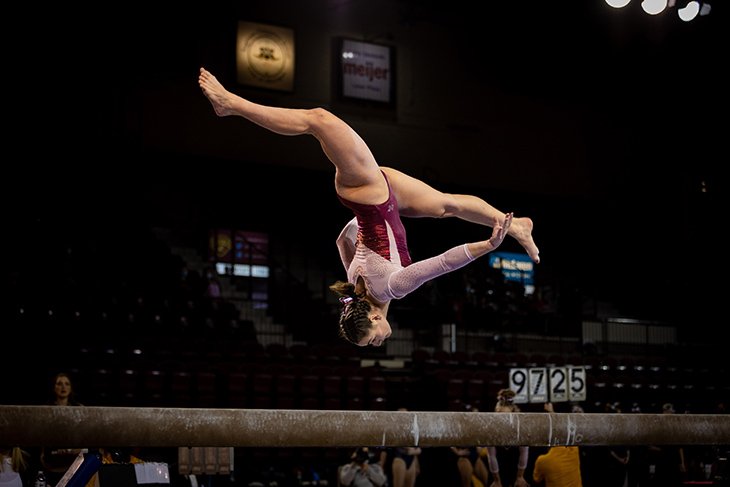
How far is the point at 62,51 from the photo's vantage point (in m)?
17.8

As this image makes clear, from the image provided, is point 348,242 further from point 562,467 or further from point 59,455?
point 562,467

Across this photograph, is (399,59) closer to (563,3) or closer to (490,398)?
(563,3)

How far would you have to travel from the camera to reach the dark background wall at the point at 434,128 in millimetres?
17891

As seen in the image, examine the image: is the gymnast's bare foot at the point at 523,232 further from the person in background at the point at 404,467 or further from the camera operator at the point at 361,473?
the person in background at the point at 404,467

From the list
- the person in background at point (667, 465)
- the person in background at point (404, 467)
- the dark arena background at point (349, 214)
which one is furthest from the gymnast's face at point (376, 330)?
the person in background at point (667, 465)

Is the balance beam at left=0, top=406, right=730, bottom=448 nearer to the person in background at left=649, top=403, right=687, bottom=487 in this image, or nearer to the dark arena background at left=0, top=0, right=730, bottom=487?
the person in background at left=649, top=403, right=687, bottom=487

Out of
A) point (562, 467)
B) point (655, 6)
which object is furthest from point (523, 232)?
point (655, 6)

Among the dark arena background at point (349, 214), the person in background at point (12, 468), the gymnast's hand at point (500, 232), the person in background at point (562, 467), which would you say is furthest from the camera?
the dark arena background at point (349, 214)

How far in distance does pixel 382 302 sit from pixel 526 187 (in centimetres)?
1657

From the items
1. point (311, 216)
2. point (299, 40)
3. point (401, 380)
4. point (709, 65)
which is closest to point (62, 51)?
point (299, 40)

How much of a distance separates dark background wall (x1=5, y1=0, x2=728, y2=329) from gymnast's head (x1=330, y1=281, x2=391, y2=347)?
1116cm

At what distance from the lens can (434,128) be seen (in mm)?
20828

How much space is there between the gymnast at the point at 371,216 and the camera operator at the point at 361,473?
5677 millimetres

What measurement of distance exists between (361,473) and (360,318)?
6.11 metres
